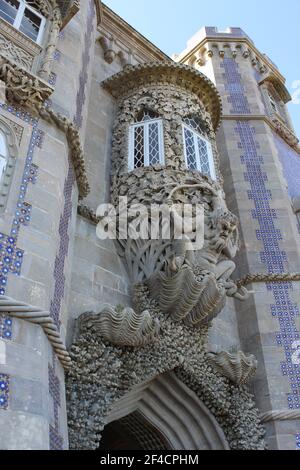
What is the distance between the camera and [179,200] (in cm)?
947

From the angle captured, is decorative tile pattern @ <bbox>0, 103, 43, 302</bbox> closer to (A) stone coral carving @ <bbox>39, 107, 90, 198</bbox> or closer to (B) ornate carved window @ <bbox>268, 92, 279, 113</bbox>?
(A) stone coral carving @ <bbox>39, 107, 90, 198</bbox>

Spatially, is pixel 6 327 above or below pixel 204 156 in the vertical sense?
below

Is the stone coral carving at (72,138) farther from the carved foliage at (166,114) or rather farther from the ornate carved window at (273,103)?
the ornate carved window at (273,103)

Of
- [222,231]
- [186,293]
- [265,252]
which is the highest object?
[265,252]

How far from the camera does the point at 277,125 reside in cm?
1511

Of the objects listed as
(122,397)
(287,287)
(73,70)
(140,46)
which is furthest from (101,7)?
(122,397)

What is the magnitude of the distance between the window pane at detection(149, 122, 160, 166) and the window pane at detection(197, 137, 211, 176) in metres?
1.07

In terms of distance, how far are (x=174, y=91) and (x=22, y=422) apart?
9.02 metres

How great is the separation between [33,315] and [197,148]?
679 centimetres

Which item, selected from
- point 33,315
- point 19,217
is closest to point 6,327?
point 33,315

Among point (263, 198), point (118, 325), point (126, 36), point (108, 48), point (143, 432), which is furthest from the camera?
point (126, 36)

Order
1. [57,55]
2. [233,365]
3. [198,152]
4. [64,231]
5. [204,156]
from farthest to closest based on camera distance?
[204,156] < [198,152] < [57,55] < [233,365] < [64,231]

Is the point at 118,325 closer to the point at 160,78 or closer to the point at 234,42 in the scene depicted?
the point at 160,78

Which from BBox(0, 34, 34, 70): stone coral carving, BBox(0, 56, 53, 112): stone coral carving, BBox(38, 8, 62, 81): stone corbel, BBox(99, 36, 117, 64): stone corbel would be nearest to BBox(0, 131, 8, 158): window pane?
BBox(0, 56, 53, 112): stone coral carving
